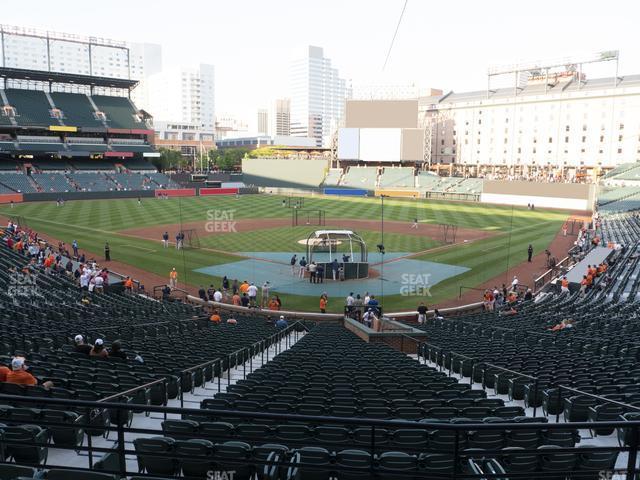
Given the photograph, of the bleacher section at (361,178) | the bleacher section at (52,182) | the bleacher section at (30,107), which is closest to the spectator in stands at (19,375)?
the bleacher section at (52,182)

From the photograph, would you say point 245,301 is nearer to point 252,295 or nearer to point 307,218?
point 252,295

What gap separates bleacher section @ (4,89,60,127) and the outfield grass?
23909 mm

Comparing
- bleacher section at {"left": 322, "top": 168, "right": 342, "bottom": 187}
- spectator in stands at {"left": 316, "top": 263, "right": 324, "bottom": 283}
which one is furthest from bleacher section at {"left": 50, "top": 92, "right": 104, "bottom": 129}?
spectator in stands at {"left": 316, "top": 263, "right": 324, "bottom": 283}

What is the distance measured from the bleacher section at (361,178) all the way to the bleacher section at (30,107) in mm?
53037

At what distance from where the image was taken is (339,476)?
5.33 meters

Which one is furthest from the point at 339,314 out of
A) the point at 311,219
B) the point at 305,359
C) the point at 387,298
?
the point at 311,219

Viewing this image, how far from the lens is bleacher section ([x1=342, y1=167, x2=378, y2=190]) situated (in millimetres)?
98469

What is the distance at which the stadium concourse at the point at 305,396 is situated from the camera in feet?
15.3

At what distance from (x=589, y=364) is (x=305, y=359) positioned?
251 inches

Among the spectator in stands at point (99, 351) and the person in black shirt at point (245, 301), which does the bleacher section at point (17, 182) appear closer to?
the person in black shirt at point (245, 301)

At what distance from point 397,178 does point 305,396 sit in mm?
92893

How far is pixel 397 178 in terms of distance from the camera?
98562 mm

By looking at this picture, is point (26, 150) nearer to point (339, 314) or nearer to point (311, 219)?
point (311, 219)

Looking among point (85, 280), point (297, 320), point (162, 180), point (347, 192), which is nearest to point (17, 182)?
point (162, 180)
